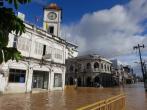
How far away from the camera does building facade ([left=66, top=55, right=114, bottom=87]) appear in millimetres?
53897

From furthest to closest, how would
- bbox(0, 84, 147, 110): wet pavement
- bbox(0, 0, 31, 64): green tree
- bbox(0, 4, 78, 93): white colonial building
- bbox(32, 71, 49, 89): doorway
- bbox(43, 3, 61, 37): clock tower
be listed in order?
bbox(43, 3, 61, 37): clock tower < bbox(32, 71, 49, 89): doorway < bbox(0, 4, 78, 93): white colonial building < bbox(0, 84, 147, 110): wet pavement < bbox(0, 0, 31, 64): green tree

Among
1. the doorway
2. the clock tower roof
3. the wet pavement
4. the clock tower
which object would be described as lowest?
the wet pavement

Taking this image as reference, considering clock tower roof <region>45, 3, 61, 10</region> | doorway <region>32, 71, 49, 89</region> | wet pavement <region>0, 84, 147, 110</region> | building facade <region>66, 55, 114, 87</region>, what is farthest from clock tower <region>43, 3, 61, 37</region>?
wet pavement <region>0, 84, 147, 110</region>

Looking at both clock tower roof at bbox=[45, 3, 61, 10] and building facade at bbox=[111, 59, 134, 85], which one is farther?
building facade at bbox=[111, 59, 134, 85]

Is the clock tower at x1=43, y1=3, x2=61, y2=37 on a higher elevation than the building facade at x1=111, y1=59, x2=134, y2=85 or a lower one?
higher

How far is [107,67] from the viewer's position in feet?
194

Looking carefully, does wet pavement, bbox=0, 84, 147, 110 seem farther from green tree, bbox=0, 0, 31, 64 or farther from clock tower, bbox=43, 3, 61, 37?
clock tower, bbox=43, 3, 61, 37

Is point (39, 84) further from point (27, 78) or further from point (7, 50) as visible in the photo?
point (7, 50)

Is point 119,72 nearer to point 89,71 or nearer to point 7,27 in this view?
point 89,71

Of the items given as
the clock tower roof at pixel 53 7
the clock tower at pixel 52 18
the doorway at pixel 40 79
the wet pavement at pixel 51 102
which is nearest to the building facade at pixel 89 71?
the clock tower at pixel 52 18

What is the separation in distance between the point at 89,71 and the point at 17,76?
3280cm

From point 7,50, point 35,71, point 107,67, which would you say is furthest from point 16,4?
point 107,67

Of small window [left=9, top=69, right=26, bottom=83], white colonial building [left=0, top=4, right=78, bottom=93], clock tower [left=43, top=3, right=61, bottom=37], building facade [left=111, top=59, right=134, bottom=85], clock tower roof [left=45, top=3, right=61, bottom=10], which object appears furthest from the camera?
building facade [left=111, top=59, right=134, bottom=85]

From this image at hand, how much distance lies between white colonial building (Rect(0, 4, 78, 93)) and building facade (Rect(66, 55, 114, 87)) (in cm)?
2172
